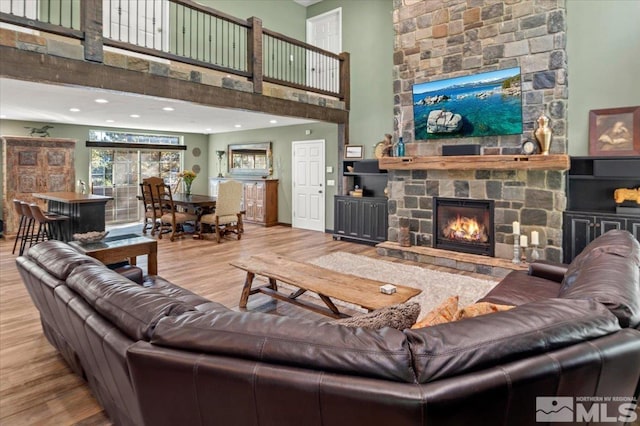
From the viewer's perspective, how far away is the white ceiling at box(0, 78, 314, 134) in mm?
4750

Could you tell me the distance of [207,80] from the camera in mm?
4887

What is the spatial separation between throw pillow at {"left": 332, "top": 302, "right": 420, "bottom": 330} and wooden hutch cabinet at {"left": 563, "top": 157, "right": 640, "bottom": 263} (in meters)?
4.16

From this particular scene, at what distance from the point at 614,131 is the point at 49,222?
7.76 m

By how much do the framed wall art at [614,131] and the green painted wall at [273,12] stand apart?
6115mm

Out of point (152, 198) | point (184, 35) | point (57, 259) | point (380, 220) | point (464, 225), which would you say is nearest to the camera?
point (57, 259)

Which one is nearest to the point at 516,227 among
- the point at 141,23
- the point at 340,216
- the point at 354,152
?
the point at 340,216

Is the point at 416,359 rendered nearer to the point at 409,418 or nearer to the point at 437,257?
the point at 409,418

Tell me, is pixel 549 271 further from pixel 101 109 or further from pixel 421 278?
pixel 101 109

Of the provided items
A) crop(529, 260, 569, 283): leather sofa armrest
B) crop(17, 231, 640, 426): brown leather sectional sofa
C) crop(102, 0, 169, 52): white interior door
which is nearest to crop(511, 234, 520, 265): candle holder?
crop(529, 260, 569, 283): leather sofa armrest

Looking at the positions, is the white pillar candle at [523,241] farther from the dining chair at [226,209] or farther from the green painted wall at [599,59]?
the dining chair at [226,209]

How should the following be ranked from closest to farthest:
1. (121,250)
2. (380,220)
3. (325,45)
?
(121,250) → (380,220) → (325,45)

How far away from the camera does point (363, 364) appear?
103cm

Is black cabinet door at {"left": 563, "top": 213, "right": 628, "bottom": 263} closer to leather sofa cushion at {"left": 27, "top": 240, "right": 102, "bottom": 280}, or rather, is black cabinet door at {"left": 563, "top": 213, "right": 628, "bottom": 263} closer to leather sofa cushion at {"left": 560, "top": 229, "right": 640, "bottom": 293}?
leather sofa cushion at {"left": 560, "top": 229, "right": 640, "bottom": 293}

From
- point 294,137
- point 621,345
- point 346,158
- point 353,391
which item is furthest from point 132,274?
point 294,137
